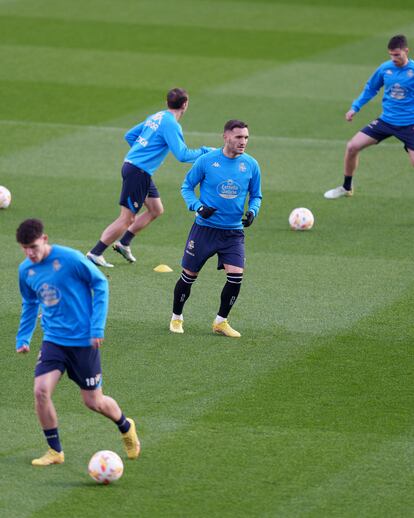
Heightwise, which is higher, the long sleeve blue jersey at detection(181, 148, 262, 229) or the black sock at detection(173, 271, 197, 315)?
the long sleeve blue jersey at detection(181, 148, 262, 229)

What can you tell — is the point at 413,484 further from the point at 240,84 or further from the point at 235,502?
the point at 240,84

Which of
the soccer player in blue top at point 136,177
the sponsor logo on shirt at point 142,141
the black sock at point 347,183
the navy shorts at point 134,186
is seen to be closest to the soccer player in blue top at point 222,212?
the soccer player in blue top at point 136,177

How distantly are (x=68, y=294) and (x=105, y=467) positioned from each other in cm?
138

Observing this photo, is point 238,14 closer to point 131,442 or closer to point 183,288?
point 183,288

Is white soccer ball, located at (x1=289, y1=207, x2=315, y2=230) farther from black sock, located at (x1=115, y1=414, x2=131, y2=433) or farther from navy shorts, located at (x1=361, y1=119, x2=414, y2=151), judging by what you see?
black sock, located at (x1=115, y1=414, x2=131, y2=433)

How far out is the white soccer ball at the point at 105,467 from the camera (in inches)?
347

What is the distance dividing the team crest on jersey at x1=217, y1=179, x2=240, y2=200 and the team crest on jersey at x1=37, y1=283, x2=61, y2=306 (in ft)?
11.6

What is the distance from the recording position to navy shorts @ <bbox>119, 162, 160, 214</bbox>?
1497 centimetres

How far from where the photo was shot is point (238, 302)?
13781 millimetres

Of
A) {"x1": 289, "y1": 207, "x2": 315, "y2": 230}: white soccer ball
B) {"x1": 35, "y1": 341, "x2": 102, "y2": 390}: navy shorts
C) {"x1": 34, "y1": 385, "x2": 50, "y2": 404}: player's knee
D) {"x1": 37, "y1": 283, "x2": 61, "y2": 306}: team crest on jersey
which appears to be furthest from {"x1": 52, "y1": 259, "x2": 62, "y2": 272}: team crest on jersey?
{"x1": 289, "y1": 207, "x2": 315, "y2": 230}: white soccer ball

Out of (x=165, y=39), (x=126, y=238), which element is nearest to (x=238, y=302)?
(x=126, y=238)

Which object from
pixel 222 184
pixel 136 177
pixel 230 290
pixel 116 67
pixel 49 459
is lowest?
pixel 49 459

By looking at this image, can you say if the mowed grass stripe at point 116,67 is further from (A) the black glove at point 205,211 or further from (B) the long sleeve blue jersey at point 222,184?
(A) the black glove at point 205,211

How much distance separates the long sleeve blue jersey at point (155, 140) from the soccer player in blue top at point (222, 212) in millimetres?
1838
